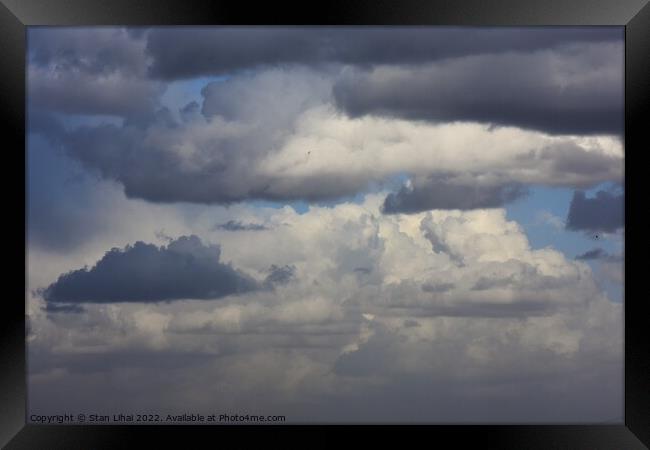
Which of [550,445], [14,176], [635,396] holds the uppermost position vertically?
[14,176]

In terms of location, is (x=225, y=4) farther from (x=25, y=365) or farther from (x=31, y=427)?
(x=31, y=427)

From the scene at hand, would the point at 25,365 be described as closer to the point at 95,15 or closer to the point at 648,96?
the point at 95,15

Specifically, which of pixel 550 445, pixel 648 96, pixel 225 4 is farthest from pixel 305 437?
pixel 648 96

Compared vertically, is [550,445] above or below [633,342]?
below

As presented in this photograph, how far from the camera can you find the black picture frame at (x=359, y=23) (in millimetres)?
8578

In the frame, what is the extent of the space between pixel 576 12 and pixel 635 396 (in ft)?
18.5

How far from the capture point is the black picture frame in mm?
8578

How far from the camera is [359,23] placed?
8.67 m

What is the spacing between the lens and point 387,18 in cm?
869

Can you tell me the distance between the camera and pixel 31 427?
8773 mm

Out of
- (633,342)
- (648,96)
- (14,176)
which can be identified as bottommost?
(633,342)

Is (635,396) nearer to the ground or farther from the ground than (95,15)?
nearer to the ground

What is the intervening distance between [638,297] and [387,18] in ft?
17.7

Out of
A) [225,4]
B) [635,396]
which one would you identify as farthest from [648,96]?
[225,4]
